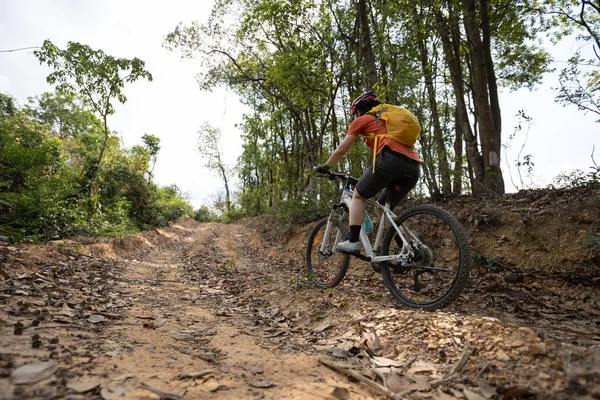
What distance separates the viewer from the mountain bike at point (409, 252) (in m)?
3.00

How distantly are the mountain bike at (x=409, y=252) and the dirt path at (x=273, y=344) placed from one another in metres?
0.37

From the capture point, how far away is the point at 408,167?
10.8 feet

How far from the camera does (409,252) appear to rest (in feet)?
10.7

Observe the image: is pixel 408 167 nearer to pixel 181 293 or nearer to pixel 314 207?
pixel 181 293

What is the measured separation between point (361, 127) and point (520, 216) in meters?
3.48

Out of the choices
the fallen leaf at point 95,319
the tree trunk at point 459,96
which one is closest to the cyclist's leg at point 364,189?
the fallen leaf at point 95,319

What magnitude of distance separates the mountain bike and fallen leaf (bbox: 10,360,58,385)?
2997 mm

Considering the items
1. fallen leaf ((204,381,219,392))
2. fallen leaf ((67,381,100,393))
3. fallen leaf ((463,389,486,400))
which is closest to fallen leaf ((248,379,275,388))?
fallen leaf ((204,381,219,392))

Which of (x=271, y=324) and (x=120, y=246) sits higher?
(x=120, y=246)

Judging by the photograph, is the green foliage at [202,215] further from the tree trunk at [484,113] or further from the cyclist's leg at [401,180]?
the cyclist's leg at [401,180]

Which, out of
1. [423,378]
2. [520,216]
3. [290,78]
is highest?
[290,78]

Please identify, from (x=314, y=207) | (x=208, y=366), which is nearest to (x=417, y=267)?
(x=208, y=366)

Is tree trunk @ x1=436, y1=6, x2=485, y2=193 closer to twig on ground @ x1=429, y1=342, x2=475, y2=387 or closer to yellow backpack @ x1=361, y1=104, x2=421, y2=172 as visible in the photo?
yellow backpack @ x1=361, y1=104, x2=421, y2=172

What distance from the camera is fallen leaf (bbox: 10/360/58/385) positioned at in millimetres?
1276
